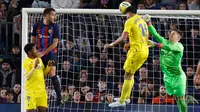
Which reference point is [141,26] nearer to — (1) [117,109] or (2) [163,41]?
(2) [163,41]

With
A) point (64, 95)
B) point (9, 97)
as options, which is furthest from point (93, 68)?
point (9, 97)

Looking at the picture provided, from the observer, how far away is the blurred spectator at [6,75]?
84.3ft

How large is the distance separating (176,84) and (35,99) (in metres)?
2.76

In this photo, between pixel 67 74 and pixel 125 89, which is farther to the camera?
pixel 67 74

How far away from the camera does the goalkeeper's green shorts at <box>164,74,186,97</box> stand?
22.5 metres

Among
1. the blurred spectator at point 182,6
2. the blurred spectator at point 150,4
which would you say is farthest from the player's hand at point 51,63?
the blurred spectator at point 150,4

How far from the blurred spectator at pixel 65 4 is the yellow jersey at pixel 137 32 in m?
4.41

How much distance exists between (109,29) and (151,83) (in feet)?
4.85

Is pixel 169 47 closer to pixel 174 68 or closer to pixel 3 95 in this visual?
pixel 174 68

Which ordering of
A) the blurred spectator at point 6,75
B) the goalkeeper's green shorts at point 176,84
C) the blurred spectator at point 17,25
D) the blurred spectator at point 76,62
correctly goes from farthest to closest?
1. the blurred spectator at point 17,25
2. the blurred spectator at point 6,75
3. the blurred spectator at point 76,62
4. the goalkeeper's green shorts at point 176,84

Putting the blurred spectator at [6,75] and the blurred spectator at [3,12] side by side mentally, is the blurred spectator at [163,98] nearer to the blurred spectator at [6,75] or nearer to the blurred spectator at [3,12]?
the blurred spectator at [6,75]

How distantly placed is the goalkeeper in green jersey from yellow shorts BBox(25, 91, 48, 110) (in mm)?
2421

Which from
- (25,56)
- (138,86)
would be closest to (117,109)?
(138,86)

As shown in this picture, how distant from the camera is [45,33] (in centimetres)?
2236
